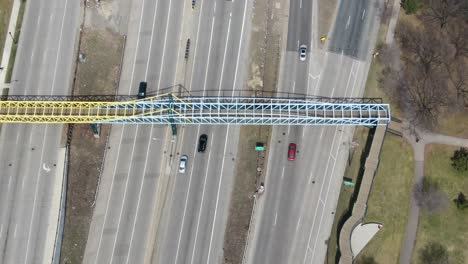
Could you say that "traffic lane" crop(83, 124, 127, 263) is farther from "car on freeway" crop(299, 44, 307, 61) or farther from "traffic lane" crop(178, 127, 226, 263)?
"car on freeway" crop(299, 44, 307, 61)

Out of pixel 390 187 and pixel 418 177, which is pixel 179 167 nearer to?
pixel 390 187

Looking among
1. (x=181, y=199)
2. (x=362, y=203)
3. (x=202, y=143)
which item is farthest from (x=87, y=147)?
→ (x=362, y=203)

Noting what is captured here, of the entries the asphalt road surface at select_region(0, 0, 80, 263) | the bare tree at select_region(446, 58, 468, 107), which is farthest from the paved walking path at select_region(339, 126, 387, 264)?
the asphalt road surface at select_region(0, 0, 80, 263)

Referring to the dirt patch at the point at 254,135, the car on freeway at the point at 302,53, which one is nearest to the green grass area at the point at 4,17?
the dirt patch at the point at 254,135

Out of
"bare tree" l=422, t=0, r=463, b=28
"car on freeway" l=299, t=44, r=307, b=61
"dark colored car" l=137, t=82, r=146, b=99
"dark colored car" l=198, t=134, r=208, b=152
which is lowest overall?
"dark colored car" l=198, t=134, r=208, b=152

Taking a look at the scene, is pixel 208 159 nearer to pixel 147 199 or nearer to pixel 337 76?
pixel 147 199

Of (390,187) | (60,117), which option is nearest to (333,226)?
(390,187)

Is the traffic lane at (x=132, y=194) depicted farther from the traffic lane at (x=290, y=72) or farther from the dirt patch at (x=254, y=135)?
the traffic lane at (x=290, y=72)
